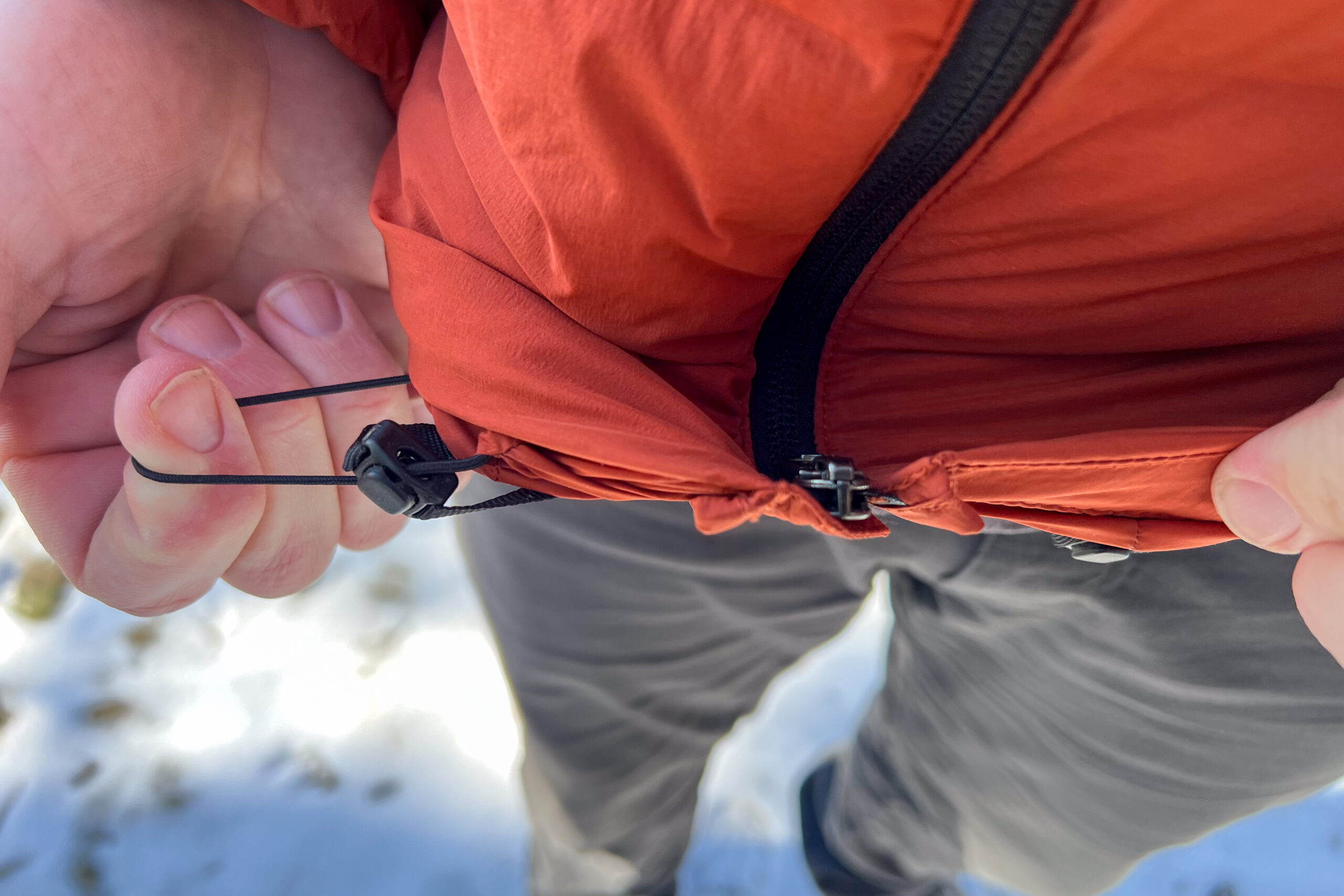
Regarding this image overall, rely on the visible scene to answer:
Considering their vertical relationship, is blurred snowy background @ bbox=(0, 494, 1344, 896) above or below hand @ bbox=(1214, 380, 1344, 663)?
A: below

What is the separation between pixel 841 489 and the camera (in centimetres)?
34

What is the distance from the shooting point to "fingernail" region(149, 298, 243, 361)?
1.46 feet

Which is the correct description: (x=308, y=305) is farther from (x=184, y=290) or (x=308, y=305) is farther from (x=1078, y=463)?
(x=1078, y=463)

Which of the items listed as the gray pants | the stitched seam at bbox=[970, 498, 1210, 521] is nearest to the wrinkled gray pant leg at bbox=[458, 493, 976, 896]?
the gray pants

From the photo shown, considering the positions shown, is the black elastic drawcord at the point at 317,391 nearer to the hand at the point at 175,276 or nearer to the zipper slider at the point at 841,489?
the hand at the point at 175,276

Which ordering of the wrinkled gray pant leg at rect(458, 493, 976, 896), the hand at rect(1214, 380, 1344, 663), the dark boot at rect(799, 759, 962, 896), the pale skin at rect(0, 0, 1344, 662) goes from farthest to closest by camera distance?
1. the dark boot at rect(799, 759, 962, 896)
2. the wrinkled gray pant leg at rect(458, 493, 976, 896)
3. the pale skin at rect(0, 0, 1344, 662)
4. the hand at rect(1214, 380, 1344, 663)

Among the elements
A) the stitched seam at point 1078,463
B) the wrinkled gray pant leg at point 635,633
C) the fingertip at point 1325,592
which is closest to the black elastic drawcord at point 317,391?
the wrinkled gray pant leg at point 635,633

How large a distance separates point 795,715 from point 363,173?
0.92 m

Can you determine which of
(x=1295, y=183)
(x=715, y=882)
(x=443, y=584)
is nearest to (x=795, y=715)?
(x=715, y=882)

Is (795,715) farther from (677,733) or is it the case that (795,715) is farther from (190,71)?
(190,71)

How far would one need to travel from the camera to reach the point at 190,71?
0.42 m

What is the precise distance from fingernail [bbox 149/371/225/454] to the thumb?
0.46 metres

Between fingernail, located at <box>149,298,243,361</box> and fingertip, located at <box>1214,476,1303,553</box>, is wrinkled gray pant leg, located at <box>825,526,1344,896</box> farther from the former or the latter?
fingernail, located at <box>149,298,243,361</box>

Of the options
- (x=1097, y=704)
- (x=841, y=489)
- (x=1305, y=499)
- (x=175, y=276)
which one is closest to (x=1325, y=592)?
(x=1305, y=499)
